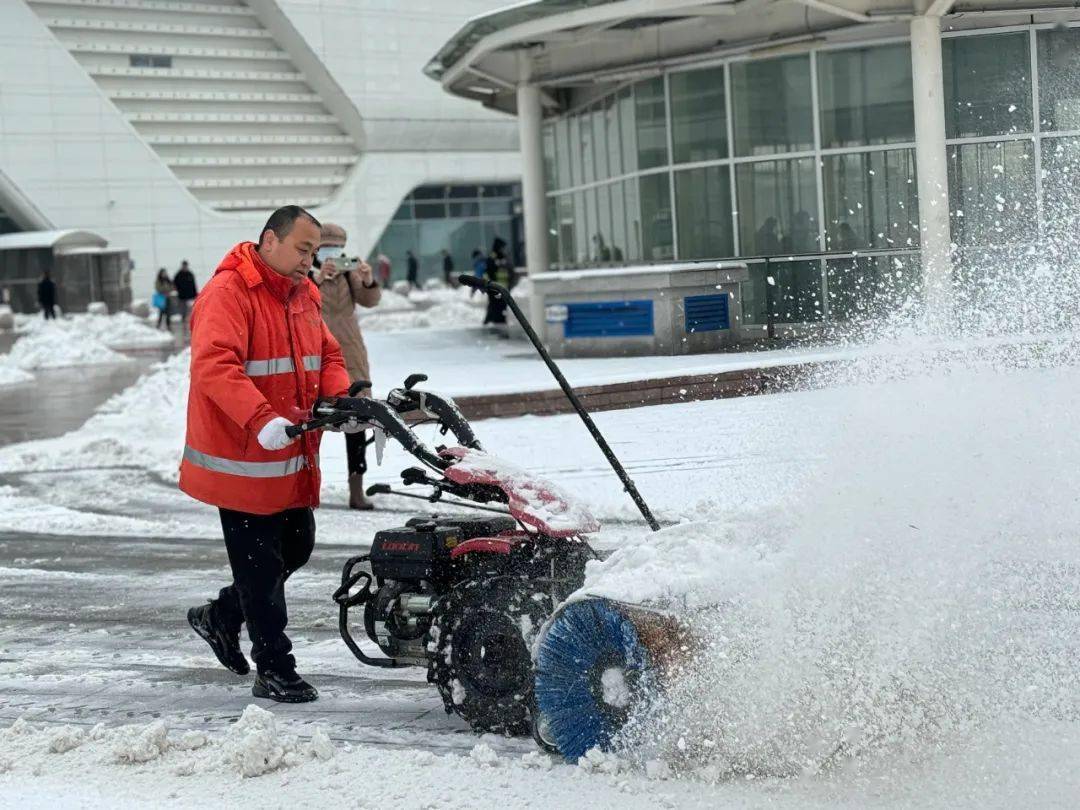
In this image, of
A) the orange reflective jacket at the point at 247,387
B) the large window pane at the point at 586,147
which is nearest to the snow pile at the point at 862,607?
the orange reflective jacket at the point at 247,387

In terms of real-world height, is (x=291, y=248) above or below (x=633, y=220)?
below

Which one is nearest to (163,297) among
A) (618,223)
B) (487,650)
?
(618,223)

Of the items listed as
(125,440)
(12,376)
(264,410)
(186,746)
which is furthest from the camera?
(12,376)

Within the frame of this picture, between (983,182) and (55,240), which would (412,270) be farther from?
(983,182)

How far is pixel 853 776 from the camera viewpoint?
4.30m

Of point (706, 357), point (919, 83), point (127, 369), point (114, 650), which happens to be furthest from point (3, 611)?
point (127, 369)

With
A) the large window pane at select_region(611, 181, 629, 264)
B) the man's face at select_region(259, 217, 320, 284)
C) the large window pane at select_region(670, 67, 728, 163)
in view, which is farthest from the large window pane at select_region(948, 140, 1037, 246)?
the man's face at select_region(259, 217, 320, 284)

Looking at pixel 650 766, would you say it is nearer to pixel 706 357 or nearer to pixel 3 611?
pixel 3 611

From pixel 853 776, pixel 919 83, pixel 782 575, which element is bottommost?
pixel 853 776

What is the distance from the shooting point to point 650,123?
75.8ft

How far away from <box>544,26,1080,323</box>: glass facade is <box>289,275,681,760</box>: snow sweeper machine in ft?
48.3

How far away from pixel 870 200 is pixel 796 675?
17.1 m

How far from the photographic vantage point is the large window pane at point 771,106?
69.4ft

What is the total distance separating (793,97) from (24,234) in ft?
122
